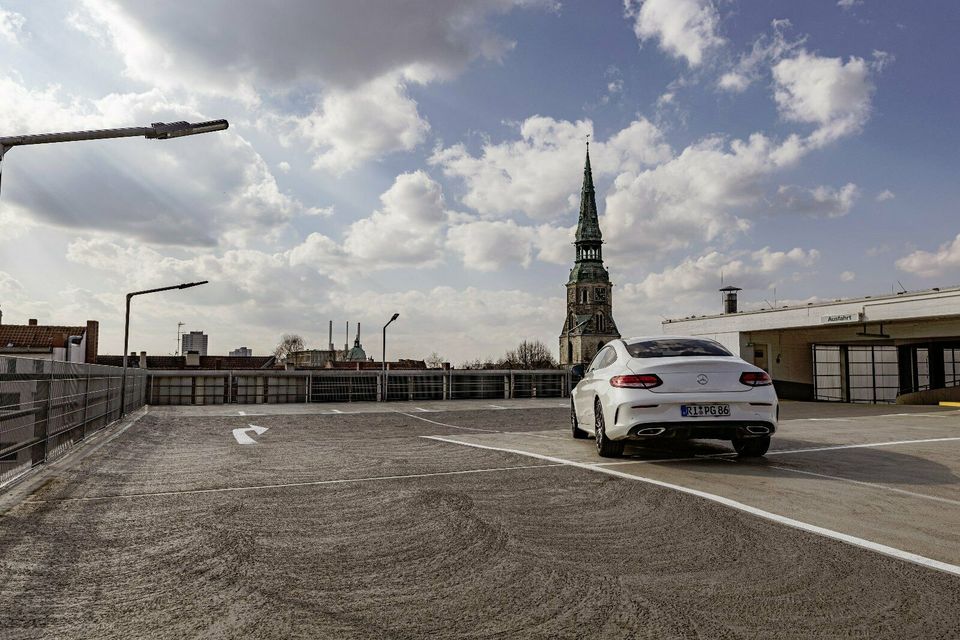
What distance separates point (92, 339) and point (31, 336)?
11.1 m

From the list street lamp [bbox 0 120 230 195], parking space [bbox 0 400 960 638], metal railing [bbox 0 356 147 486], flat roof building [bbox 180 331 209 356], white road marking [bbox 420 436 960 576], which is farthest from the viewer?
flat roof building [bbox 180 331 209 356]

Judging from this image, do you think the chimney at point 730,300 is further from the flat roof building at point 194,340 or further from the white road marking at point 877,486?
the flat roof building at point 194,340

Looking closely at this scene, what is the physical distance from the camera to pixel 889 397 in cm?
4419

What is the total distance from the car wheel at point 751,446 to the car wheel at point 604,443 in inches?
55.4

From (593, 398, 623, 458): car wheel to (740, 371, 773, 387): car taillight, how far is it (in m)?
1.60

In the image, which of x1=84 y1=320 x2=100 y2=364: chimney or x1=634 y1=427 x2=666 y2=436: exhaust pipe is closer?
x1=634 y1=427 x2=666 y2=436: exhaust pipe

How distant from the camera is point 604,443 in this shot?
802 cm

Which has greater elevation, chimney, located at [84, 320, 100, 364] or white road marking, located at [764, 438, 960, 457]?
chimney, located at [84, 320, 100, 364]

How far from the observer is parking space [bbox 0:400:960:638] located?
9.17ft

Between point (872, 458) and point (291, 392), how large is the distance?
93.8 ft

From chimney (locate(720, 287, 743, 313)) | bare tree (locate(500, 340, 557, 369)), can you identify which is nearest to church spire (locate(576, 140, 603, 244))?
bare tree (locate(500, 340, 557, 369))

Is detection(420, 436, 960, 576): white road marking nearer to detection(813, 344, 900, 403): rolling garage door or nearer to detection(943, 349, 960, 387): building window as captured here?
detection(813, 344, 900, 403): rolling garage door

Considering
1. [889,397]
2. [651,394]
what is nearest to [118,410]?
[651,394]

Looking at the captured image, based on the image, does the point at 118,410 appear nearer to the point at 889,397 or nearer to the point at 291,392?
the point at 291,392
